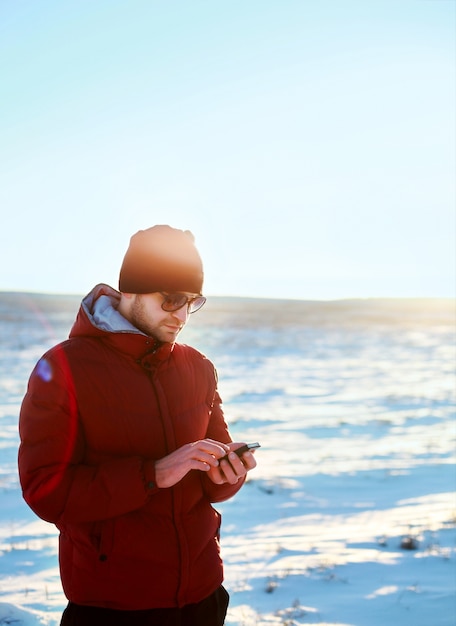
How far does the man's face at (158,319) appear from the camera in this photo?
197 cm

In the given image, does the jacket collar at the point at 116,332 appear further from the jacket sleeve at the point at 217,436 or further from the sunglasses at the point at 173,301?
the jacket sleeve at the point at 217,436

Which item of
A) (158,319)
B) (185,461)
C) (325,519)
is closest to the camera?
(185,461)

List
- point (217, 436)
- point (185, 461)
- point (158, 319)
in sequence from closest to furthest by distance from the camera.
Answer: point (185, 461) < point (158, 319) < point (217, 436)

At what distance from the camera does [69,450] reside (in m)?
1.80

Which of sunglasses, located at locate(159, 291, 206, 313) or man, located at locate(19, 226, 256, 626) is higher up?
sunglasses, located at locate(159, 291, 206, 313)

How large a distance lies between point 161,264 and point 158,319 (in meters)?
0.17

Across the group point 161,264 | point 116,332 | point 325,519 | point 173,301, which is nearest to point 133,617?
point 116,332

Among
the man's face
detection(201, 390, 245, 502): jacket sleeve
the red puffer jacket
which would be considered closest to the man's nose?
the man's face

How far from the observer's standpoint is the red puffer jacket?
176cm

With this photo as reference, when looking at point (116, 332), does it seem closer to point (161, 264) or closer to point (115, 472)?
point (161, 264)

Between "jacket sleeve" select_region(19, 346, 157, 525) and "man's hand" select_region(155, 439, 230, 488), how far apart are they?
0.03 meters

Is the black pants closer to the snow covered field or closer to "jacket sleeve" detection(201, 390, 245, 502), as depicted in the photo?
"jacket sleeve" detection(201, 390, 245, 502)

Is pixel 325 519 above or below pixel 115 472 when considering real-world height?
below

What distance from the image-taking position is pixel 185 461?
5.72 ft
